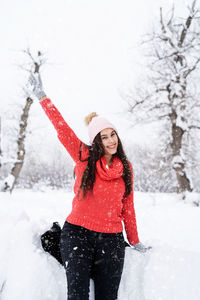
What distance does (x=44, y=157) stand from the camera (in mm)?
38469

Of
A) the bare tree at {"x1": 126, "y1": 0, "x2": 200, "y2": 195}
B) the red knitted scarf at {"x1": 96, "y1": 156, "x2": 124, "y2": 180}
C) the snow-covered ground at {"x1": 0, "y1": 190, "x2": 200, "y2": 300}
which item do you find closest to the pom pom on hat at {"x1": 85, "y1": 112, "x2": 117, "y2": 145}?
the red knitted scarf at {"x1": 96, "y1": 156, "x2": 124, "y2": 180}

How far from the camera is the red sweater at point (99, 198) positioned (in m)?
2.04

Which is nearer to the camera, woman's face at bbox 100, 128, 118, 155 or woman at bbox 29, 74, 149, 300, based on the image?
woman at bbox 29, 74, 149, 300

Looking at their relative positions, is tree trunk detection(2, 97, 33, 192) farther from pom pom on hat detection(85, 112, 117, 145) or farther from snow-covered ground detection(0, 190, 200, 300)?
pom pom on hat detection(85, 112, 117, 145)

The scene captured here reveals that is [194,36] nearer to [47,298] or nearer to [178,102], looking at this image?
[178,102]

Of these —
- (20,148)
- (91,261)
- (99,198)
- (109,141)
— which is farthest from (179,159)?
(20,148)

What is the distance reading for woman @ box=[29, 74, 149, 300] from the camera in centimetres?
184

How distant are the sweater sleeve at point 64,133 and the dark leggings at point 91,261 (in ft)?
2.39

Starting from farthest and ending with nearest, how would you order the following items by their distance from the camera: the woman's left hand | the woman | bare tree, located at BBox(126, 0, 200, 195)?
bare tree, located at BBox(126, 0, 200, 195) → the woman's left hand → the woman

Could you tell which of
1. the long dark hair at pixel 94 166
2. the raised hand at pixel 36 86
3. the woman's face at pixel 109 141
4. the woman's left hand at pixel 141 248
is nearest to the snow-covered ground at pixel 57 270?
the woman's left hand at pixel 141 248

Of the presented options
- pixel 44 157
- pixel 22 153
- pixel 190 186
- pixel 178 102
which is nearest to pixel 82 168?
pixel 178 102

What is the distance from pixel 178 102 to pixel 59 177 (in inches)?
1151

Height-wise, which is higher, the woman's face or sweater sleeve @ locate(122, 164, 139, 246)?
the woman's face

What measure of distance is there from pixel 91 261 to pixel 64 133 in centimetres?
124
